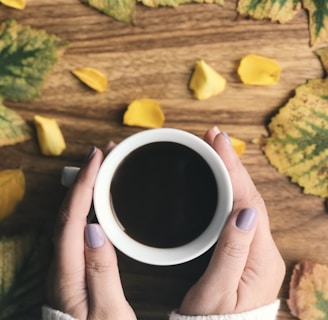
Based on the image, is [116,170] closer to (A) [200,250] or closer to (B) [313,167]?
(A) [200,250]

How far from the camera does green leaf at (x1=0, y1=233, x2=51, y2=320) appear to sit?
706mm

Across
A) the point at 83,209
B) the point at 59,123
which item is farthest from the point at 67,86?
the point at 83,209

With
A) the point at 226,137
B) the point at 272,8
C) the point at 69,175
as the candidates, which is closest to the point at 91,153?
the point at 69,175

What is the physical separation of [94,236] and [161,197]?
0.08m

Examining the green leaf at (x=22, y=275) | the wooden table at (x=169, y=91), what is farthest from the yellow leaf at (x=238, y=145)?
the green leaf at (x=22, y=275)

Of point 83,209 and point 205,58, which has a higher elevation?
point 205,58

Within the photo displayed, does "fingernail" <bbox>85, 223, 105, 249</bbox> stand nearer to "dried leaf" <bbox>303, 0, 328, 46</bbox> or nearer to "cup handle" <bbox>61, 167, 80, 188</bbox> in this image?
"cup handle" <bbox>61, 167, 80, 188</bbox>

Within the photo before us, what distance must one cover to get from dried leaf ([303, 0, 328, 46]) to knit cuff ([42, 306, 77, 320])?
38 cm

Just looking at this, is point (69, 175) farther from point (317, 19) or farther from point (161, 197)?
point (317, 19)

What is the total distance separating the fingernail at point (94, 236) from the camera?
0.63 meters

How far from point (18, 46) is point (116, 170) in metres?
0.19

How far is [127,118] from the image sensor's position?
2.34ft

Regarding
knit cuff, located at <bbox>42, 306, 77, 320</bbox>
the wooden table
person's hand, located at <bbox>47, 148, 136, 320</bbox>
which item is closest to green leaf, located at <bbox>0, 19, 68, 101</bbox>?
the wooden table

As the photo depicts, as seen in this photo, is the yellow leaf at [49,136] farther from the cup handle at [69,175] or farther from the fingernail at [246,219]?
the fingernail at [246,219]
